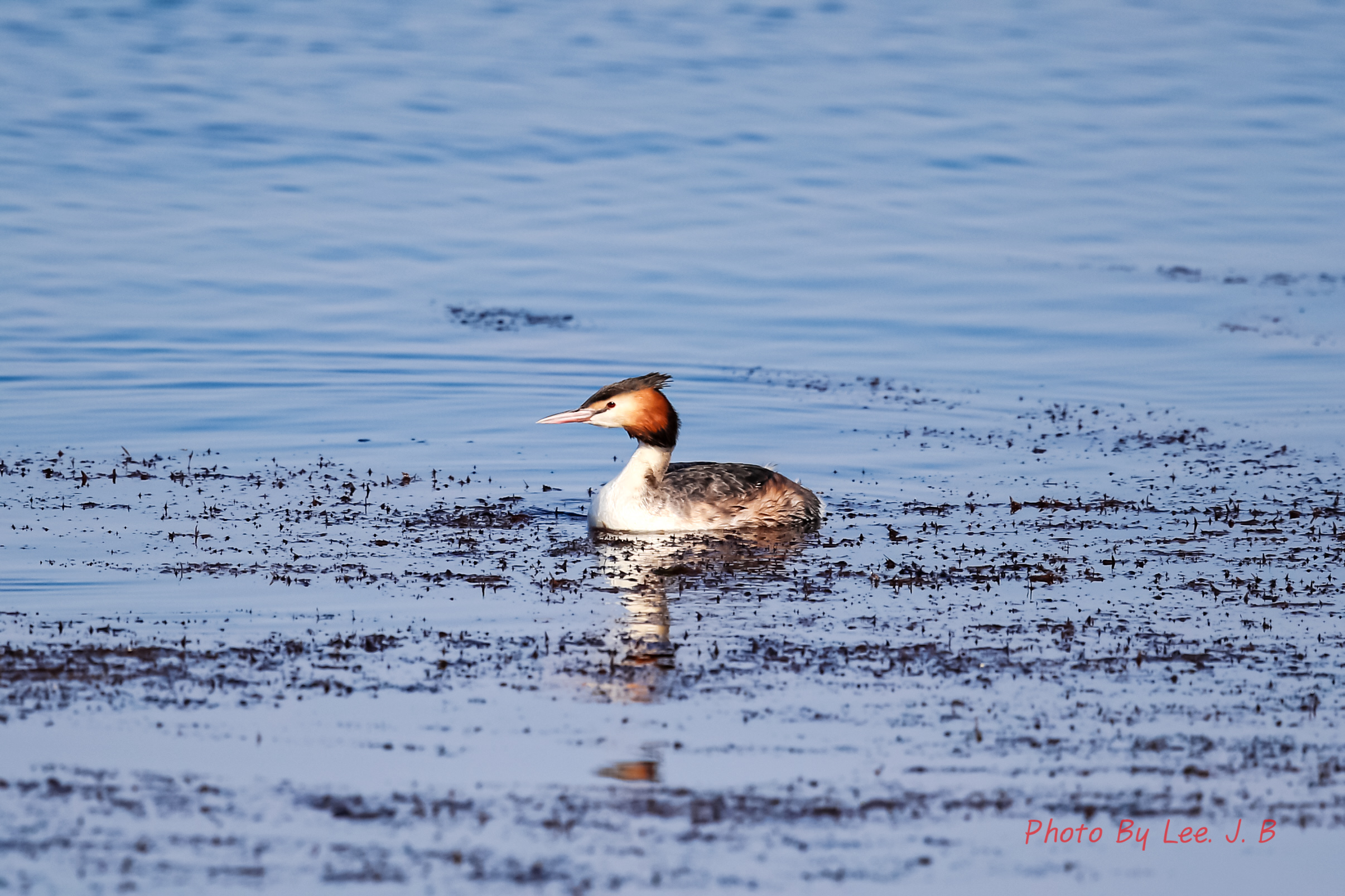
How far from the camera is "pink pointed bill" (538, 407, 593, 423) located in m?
13.3

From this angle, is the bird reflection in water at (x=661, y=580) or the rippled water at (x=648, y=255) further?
the rippled water at (x=648, y=255)

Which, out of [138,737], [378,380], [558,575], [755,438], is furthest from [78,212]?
[138,737]

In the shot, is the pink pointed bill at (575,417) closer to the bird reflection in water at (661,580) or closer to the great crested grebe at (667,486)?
the great crested grebe at (667,486)

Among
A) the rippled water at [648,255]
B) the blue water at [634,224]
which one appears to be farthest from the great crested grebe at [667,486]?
the blue water at [634,224]

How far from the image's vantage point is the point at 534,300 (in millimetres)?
22859

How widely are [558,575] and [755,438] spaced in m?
5.38

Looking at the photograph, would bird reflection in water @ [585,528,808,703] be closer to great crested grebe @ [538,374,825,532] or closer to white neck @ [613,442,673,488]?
great crested grebe @ [538,374,825,532]

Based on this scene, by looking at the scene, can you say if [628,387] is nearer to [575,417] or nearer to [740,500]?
[575,417]

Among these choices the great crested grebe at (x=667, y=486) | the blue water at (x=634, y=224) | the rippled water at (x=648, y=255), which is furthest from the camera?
the blue water at (x=634, y=224)

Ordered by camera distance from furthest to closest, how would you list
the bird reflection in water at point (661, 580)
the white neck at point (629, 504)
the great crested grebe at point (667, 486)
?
the great crested grebe at point (667, 486), the white neck at point (629, 504), the bird reflection in water at point (661, 580)

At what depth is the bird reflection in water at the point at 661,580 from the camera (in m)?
9.44

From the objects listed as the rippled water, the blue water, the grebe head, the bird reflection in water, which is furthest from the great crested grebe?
the blue water

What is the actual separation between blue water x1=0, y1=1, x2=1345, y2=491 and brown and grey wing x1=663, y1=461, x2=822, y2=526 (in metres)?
1.92

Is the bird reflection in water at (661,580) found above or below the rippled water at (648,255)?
below
